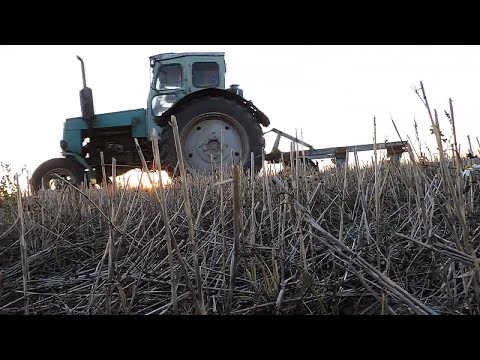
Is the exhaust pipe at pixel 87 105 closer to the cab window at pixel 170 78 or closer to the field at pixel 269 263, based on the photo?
the cab window at pixel 170 78

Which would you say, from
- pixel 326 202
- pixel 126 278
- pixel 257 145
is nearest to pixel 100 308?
pixel 126 278

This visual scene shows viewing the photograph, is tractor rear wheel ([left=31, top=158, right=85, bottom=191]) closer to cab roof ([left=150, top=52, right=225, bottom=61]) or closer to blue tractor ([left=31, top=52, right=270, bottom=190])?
blue tractor ([left=31, top=52, right=270, bottom=190])

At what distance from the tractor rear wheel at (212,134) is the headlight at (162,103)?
38cm

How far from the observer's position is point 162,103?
15.2 ft

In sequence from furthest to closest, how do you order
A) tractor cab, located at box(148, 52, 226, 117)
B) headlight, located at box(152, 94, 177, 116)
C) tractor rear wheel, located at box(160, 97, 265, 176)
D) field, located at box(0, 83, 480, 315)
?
tractor cab, located at box(148, 52, 226, 117), headlight, located at box(152, 94, 177, 116), tractor rear wheel, located at box(160, 97, 265, 176), field, located at box(0, 83, 480, 315)

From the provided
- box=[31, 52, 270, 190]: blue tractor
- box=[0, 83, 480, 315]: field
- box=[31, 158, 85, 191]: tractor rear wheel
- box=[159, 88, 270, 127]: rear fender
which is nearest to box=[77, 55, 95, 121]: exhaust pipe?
box=[31, 52, 270, 190]: blue tractor

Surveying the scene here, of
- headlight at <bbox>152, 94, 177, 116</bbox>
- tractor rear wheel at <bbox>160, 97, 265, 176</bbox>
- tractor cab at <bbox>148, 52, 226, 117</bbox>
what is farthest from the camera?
tractor cab at <bbox>148, 52, 226, 117</bbox>

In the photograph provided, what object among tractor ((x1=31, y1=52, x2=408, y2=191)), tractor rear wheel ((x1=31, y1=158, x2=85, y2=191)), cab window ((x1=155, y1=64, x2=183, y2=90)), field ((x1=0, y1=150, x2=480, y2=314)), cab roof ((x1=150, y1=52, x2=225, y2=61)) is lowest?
field ((x1=0, y1=150, x2=480, y2=314))

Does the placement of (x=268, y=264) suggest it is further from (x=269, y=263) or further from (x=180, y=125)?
(x=180, y=125)

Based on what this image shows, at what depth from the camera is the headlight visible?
15.0 feet

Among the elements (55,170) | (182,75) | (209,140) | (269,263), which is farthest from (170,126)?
(269,263)

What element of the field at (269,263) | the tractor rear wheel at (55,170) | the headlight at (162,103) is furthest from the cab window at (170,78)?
the field at (269,263)
